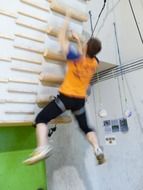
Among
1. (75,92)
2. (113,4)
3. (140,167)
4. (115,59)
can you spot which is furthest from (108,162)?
(113,4)

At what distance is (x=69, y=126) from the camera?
464 centimetres

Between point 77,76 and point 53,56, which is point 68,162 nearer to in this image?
point 77,76

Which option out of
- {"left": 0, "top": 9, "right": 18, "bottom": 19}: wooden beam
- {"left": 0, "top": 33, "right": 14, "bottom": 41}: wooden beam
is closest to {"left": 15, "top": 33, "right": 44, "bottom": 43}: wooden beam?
{"left": 0, "top": 33, "right": 14, "bottom": 41}: wooden beam

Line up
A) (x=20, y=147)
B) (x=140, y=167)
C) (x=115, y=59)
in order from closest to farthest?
(x=20, y=147), (x=140, y=167), (x=115, y=59)

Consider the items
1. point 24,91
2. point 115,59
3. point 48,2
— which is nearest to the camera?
Result: point 48,2

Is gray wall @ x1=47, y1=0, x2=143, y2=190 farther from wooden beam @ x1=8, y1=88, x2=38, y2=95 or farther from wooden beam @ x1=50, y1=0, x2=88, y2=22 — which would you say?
wooden beam @ x1=8, y1=88, x2=38, y2=95

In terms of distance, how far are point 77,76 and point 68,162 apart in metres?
2.18

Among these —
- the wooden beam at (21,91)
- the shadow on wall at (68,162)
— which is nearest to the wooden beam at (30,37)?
the wooden beam at (21,91)

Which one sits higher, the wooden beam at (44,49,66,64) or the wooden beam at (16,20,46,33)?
the wooden beam at (16,20,46,33)

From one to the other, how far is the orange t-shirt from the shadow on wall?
1.74 meters

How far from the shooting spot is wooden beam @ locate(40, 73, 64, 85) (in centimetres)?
303

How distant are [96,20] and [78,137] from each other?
2.12m

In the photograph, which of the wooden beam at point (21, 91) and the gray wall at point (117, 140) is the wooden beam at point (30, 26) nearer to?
the wooden beam at point (21, 91)

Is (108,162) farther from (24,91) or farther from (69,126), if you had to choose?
(24,91)
